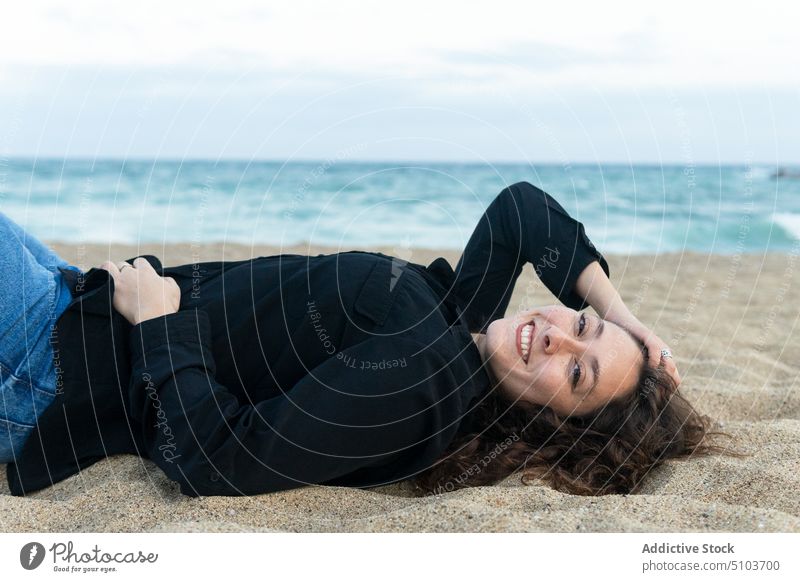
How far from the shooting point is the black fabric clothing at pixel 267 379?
2094 mm

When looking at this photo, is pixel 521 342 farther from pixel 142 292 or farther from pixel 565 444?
pixel 142 292

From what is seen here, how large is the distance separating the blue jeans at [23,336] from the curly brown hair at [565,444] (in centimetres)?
119

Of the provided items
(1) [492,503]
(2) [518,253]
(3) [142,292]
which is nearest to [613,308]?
(2) [518,253]

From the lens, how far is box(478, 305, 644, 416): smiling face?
2.41 meters

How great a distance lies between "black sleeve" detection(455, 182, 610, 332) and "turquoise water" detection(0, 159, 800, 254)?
398 cm

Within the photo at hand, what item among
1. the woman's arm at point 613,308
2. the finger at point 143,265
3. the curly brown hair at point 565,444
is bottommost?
the curly brown hair at point 565,444

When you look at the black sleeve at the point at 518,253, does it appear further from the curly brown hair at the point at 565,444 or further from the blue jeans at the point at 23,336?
the blue jeans at the point at 23,336

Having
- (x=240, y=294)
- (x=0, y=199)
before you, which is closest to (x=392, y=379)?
(x=240, y=294)

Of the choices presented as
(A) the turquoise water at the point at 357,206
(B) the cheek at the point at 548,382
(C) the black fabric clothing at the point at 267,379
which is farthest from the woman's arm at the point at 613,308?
(A) the turquoise water at the point at 357,206

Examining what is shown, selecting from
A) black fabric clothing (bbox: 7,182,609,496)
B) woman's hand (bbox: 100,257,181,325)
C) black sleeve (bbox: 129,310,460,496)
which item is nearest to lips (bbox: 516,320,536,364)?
black fabric clothing (bbox: 7,182,609,496)

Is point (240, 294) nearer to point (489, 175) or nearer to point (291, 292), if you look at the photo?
point (291, 292)

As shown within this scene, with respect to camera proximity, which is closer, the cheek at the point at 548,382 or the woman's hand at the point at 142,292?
the woman's hand at the point at 142,292

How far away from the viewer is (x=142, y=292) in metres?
2.36
